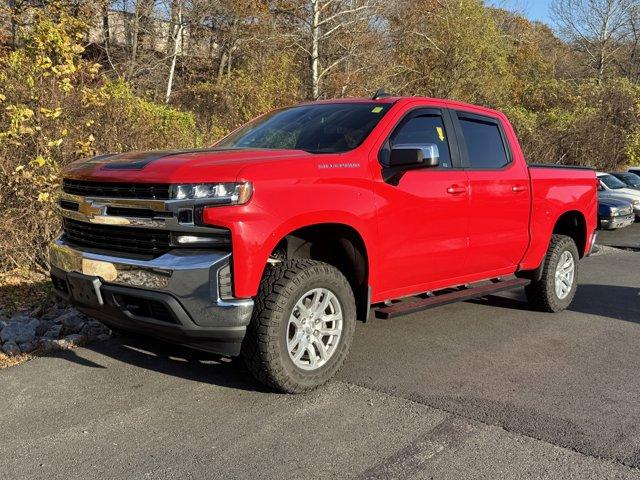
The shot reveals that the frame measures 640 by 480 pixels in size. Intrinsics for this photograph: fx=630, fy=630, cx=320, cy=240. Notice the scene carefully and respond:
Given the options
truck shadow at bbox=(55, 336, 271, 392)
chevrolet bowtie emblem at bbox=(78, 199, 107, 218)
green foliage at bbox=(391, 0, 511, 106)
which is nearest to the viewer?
chevrolet bowtie emblem at bbox=(78, 199, 107, 218)

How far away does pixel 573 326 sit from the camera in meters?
6.07

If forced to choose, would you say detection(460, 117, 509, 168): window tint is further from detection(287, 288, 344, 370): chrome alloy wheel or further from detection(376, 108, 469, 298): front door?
detection(287, 288, 344, 370): chrome alloy wheel

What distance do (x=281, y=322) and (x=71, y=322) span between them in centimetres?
269

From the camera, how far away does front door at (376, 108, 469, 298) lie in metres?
4.54

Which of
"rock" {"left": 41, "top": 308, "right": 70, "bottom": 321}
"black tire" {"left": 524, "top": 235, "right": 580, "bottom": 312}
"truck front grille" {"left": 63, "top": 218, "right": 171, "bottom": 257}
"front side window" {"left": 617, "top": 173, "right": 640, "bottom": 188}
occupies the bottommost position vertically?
"rock" {"left": 41, "top": 308, "right": 70, "bottom": 321}

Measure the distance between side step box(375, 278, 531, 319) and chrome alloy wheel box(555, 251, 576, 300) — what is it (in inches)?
21.0

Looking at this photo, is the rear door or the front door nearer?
the front door

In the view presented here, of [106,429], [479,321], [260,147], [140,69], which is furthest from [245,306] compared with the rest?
[140,69]

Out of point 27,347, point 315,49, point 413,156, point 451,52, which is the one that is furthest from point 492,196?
point 451,52

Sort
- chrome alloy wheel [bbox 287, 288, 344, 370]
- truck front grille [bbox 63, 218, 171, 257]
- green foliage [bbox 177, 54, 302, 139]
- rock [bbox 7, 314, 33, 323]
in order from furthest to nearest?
green foliage [bbox 177, 54, 302, 139] < rock [bbox 7, 314, 33, 323] < chrome alloy wheel [bbox 287, 288, 344, 370] < truck front grille [bbox 63, 218, 171, 257]

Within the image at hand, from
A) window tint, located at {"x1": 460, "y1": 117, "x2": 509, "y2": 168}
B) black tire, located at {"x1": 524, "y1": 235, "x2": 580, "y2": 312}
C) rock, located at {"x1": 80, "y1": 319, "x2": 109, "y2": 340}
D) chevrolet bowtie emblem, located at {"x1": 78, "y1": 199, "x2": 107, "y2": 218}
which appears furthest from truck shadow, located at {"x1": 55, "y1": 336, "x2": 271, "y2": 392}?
black tire, located at {"x1": 524, "y1": 235, "x2": 580, "y2": 312}

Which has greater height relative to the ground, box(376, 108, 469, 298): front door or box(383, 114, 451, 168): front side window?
box(383, 114, 451, 168): front side window

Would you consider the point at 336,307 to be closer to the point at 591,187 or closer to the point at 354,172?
the point at 354,172

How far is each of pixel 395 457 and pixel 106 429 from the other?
1.67 meters
